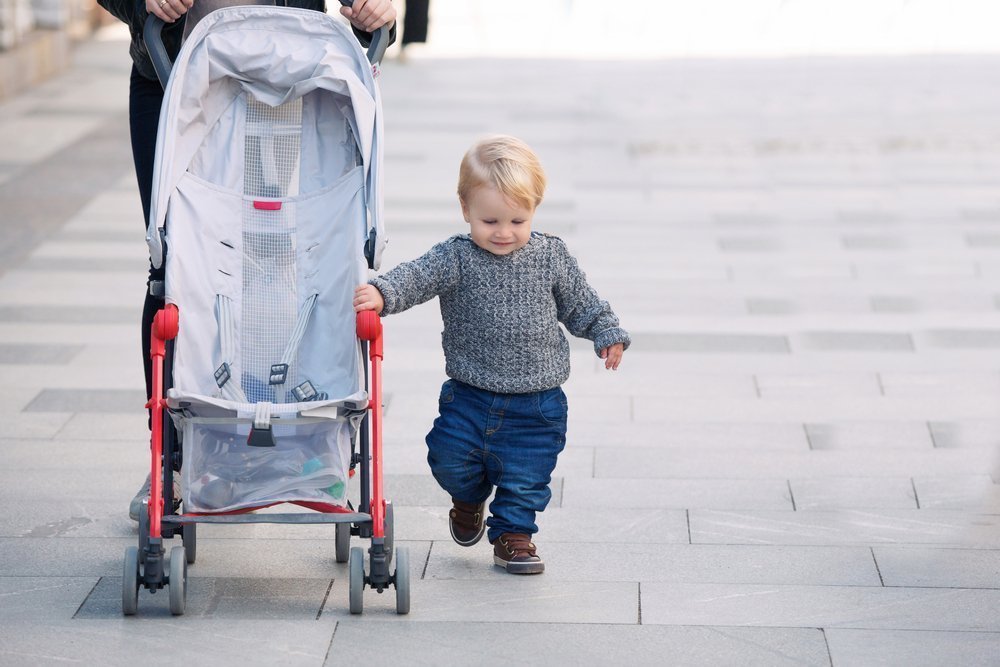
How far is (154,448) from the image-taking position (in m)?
3.72

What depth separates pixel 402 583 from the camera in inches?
148

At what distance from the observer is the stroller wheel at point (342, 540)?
13.5 feet

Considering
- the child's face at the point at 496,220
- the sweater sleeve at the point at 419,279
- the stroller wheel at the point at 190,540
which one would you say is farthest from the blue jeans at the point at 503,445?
the stroller wheel at the point at 190,540

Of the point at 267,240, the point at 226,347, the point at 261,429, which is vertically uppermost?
the point at 267,240

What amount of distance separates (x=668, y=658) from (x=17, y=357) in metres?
3.63

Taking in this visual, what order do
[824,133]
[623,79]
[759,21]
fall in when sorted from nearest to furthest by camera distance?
[824,133] → [623,79] → [759,21]

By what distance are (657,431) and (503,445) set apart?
4.62ft

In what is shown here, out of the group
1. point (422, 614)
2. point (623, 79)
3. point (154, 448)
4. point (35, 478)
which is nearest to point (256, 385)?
point (154, 448)

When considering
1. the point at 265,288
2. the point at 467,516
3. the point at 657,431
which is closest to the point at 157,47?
the point at 265,288

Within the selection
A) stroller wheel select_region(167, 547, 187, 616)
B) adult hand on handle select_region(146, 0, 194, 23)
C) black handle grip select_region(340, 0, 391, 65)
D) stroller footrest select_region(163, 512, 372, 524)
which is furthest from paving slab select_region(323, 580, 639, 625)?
adult hand on handle select_region(146, 0, 194, 23)

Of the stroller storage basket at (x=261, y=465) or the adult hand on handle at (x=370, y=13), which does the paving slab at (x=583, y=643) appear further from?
the adult hand on handle at (x=370, y=13)

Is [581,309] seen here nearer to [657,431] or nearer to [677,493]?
[677,493]

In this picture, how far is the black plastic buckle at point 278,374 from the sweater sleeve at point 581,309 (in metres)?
0.77

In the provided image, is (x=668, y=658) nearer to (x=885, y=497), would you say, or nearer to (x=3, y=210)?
(x=885, y=497)
